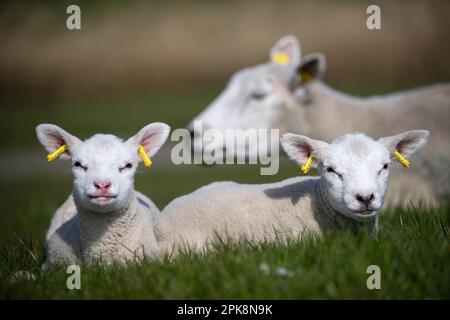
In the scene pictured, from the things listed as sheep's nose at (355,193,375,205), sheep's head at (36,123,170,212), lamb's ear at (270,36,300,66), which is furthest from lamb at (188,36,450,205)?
sheep's nose at (355,193,375,205)

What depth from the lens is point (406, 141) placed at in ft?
19.7

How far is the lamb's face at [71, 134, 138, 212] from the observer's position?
5.53 m

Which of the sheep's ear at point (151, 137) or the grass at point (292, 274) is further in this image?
the sheep's ear at point (151, 137)

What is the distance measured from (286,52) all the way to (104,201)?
4.50 meters

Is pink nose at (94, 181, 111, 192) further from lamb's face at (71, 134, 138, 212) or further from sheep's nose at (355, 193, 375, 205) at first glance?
sheep's nose at (355, 193, 375, 205)

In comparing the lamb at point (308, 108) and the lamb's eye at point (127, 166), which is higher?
the lamb at point (308, 108)

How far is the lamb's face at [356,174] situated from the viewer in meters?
5.37

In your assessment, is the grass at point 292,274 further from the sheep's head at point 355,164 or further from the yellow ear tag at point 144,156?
the yellow ear tag at point 144,156

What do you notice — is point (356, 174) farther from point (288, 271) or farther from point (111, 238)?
point (111, 238)

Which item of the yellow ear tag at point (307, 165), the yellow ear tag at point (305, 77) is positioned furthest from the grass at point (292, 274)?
the yellow ear tag at point (305, 77)

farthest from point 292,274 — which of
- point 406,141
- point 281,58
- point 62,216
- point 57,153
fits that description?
point 281,58

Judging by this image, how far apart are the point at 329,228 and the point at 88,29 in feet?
Answer: 75.8

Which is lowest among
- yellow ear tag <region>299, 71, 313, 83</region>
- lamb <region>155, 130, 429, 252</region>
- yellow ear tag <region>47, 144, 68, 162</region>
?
lamb <region>155, 130, 429, 252</region>

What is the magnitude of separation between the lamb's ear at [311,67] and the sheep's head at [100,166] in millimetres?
3120
